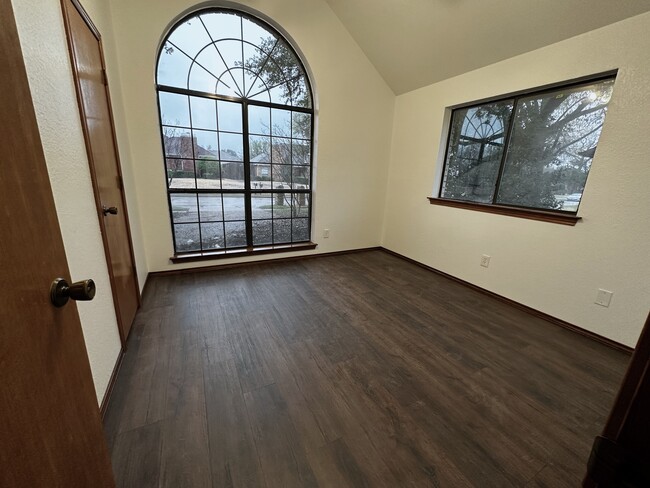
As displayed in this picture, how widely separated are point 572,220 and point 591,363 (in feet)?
3.55

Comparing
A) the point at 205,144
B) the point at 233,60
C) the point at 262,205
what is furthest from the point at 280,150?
the point at 233,60

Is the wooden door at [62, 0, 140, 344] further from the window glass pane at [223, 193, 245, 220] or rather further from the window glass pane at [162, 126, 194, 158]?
the window glass pane at [223, 193, 245, 220]

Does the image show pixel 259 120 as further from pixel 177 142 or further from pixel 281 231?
pixel 281 231

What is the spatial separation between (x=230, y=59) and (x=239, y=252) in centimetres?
213

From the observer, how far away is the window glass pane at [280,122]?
10.5 ft

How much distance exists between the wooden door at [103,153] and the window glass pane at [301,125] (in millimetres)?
1896

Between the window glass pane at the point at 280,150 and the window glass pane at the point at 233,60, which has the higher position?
the window glass pane at the point at 233,60

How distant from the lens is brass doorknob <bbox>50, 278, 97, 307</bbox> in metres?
0.61

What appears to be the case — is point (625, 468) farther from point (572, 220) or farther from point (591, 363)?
point (572, 220)

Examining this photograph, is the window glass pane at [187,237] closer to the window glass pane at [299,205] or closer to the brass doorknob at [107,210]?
the window glass pane at [299,205]

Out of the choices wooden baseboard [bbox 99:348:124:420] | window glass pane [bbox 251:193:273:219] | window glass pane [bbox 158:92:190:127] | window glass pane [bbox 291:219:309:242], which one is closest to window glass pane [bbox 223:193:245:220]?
window glass pane [bbox 251:193:273:219]

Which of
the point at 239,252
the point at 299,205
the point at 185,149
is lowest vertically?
the point at 239,252

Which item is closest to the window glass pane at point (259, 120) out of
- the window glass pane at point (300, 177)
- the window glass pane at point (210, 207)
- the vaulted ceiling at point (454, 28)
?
the window glass pane at point (300, 177)

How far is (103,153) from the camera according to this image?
1729 mm
